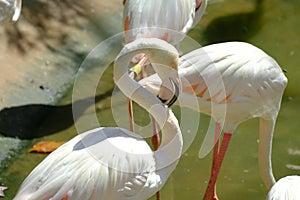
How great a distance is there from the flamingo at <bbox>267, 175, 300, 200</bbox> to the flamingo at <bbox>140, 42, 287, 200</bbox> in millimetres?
678

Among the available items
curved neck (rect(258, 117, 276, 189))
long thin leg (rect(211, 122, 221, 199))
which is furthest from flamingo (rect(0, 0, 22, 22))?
curved neck (rect(258, 117, 276, 189))

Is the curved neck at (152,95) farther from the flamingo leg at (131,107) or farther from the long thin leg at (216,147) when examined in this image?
the long thin leg at (216,147)

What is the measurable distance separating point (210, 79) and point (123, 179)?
33.8 inches

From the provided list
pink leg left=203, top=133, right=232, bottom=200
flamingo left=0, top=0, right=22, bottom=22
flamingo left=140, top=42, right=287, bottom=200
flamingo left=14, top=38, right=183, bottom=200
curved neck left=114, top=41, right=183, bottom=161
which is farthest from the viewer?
flamingo left=0, top=0, right=22, bottom=22

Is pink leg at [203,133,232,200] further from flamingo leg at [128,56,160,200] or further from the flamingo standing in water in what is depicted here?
the flamingo standing in water

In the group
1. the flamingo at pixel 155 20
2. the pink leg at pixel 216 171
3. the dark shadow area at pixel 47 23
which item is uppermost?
the flamingo at pixel 155 20

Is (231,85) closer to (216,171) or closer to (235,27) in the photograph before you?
(216,171)

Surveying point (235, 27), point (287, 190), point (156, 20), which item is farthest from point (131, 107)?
point (235, 27)

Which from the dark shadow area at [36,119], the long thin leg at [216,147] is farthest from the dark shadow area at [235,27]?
the long thin leg at [216,147]

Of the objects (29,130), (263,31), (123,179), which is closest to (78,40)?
(29,130)

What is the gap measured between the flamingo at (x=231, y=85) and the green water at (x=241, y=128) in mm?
439

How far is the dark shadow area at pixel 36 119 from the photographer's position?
18.7 ft

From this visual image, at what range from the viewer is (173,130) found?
4.36 metres

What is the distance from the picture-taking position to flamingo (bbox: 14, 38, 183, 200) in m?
4.00
